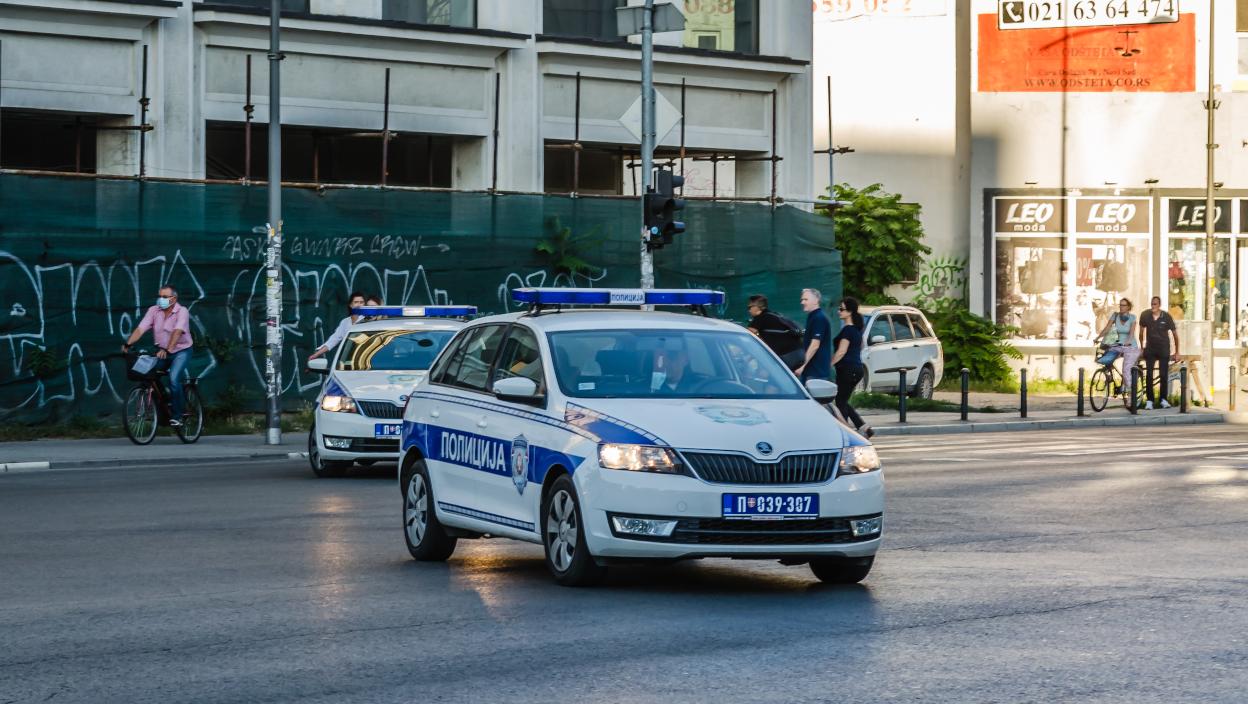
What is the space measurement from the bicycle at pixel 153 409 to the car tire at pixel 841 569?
13683 mm

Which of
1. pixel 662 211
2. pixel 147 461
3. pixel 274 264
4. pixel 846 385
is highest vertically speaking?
pixel 662 211

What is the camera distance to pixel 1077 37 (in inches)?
1684

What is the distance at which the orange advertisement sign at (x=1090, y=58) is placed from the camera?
140 feet

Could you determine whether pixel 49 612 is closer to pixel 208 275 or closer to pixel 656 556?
pixel 656 556

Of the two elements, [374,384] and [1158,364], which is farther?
[1158,364]

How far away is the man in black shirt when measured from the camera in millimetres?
33406

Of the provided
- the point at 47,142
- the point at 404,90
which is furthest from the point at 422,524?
the point at 404,90

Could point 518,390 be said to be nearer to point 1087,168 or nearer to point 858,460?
point 858,460

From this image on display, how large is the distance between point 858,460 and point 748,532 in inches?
31.1

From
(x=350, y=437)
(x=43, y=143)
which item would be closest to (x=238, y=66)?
(x=43, y=143)

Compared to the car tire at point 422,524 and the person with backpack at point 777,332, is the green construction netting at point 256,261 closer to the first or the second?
the person with backpack at point 777,332

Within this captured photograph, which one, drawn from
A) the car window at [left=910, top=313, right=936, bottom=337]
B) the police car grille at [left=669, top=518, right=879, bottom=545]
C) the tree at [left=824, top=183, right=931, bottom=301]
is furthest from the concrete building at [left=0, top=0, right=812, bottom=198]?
the police car grille at [left=669, top=518, right=879, bottom=545]

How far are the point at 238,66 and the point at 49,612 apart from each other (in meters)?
18.0

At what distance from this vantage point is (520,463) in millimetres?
11266
